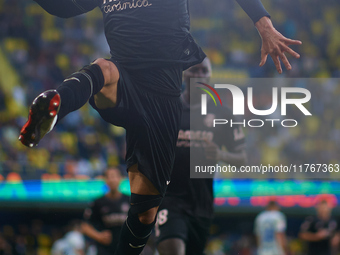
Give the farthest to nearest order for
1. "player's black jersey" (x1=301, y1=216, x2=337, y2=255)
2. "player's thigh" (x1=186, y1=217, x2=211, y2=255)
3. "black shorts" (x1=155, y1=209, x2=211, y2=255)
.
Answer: "player's black jersey" (x1=301, y1=216, x2=337, y2=255), "player's thigh" (x1=186, y1=217, x2=211, y2=255), "black shorts" (x1=155, y1=209, x2=211, y2=255)

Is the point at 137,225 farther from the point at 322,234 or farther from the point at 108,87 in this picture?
the point at 322,234

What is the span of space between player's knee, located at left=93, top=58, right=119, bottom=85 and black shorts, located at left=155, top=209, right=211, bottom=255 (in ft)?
8.29

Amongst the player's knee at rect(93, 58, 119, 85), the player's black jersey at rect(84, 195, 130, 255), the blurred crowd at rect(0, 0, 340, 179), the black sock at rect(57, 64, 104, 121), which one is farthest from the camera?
the blurred crowd at rect(0, 0, 340, 179)

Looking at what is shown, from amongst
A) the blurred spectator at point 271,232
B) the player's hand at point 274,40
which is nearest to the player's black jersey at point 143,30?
the player's hand at point 274,40

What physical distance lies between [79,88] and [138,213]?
3.65 ft

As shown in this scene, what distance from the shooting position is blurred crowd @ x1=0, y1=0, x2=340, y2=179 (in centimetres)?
1371

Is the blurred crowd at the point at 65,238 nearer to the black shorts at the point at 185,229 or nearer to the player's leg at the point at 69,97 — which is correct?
the black shorts at the point at 185,229

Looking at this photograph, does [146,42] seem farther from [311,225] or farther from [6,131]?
[6,131]

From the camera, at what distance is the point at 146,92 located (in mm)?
3275

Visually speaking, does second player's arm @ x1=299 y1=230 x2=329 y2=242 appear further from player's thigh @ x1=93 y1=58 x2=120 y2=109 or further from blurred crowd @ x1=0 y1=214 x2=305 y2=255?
player's thigh @ x1=93 y1=58 x2=120 y2=109

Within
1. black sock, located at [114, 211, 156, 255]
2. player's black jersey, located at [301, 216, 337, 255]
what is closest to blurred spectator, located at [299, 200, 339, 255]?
player's black jersey, located at [301, 216, 337, 255]

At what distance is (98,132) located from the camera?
14.7 meters

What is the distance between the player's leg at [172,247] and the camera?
504 cm

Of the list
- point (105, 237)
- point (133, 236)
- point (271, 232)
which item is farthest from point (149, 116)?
point (271, 232)
